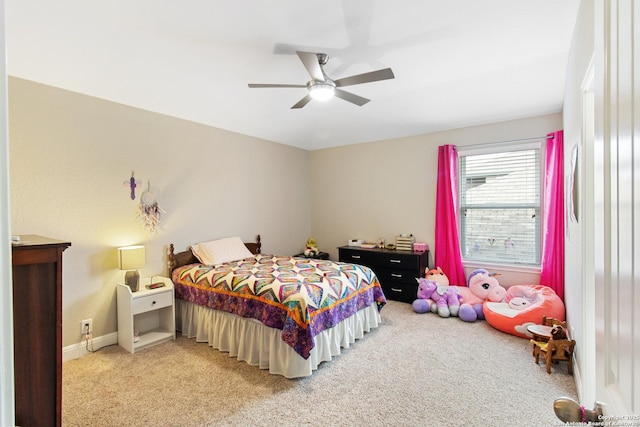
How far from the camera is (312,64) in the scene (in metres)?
2.34

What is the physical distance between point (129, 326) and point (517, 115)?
16.9 feet

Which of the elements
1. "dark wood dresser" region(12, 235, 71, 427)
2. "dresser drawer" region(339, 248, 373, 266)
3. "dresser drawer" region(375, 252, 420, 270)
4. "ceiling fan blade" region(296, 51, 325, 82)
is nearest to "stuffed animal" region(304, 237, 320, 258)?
"dresser drawer" region(339, 248, 373, 266)

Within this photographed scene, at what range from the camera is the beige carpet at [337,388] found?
2072 mm

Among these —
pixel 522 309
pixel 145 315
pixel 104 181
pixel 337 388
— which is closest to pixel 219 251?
pixel 145 315

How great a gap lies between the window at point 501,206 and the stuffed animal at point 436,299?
76cm

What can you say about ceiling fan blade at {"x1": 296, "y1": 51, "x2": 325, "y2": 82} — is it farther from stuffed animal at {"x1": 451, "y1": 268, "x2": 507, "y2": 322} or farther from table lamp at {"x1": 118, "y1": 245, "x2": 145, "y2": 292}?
stuffed animal at {"x1": 451, "y1": 268, "x2": 507, "y2": 322}

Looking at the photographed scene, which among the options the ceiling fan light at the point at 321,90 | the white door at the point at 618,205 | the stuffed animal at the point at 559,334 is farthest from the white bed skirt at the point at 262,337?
the white door at the point at 618,205

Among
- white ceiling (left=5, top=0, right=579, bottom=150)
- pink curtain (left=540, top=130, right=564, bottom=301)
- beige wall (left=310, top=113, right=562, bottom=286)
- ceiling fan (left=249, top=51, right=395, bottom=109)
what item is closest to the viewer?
white ceiling (left=5, top=0, right=579, bottom=150)

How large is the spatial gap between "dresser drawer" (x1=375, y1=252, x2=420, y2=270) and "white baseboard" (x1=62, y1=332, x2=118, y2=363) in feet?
11.3

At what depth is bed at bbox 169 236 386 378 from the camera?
258 centimetres

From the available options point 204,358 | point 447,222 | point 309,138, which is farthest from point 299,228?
point 204,358

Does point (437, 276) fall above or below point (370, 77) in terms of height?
below

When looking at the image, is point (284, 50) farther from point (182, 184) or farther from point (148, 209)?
point (148, 209)

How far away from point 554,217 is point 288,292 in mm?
3276
